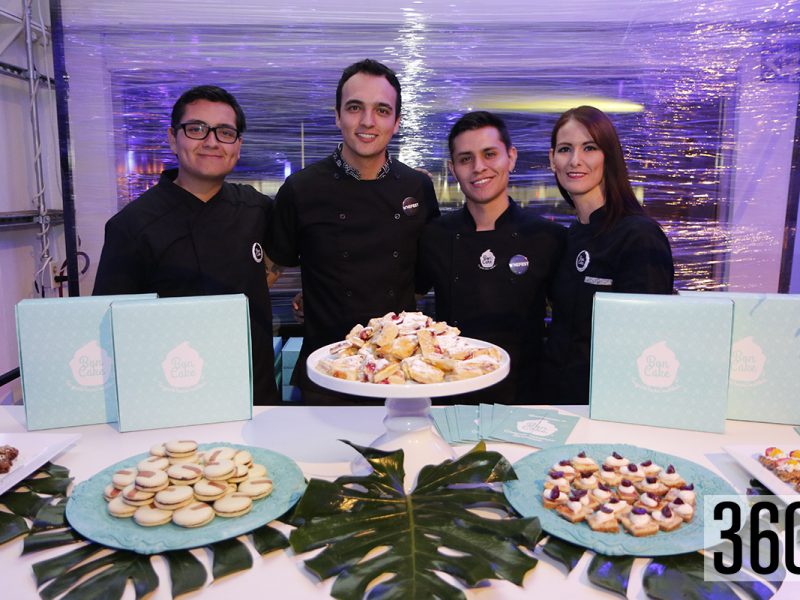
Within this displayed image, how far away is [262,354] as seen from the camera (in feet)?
7.63

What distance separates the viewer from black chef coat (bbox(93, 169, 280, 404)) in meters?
2.16

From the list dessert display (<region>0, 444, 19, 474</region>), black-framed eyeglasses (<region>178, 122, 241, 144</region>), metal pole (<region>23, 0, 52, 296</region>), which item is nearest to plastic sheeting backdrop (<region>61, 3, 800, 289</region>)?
metal pole (<region>23, 0, 52, 296</region>)

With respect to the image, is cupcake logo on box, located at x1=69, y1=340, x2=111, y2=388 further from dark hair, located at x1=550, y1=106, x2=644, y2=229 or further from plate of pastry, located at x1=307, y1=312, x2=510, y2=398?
Answer: dark hair, located at x1=550, y1=106, x2=644, y2=229

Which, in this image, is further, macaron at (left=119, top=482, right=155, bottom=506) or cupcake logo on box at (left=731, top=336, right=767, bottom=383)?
cupcake logo on box at (left=731, top=336, right=767, bottom=383)

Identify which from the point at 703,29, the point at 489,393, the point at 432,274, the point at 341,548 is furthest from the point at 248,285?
the point at 703,29

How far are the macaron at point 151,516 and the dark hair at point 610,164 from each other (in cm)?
157

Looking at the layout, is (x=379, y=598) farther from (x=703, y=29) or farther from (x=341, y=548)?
(x=703, y=29)

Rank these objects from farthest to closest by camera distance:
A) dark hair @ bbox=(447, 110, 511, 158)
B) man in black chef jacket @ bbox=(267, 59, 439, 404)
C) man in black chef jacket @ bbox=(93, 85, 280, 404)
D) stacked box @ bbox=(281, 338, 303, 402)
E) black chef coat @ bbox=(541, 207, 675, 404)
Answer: stacked box @ bbox=(281, 338, 303, 402) < man in black chef jacket @ bbox=(267, 59, 439, 404) < dark hair @ bbox=(447, 110, 511, 158) < man in black chef jacket @ bbox=(93, 85, 280, 404) < black chef coat @ bbox=(541, 207, 675, 404)

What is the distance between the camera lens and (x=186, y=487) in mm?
1083

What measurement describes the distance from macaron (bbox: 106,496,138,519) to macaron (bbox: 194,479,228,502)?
0.34 ft

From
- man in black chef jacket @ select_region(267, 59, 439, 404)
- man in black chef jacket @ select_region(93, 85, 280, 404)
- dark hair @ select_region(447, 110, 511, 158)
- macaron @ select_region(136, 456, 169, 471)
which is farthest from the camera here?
man in black chef jacket @ select_region(267, 59, 439, 404)

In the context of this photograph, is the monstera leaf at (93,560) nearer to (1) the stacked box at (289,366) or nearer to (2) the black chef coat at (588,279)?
(2) the black chef coat at (588,279)

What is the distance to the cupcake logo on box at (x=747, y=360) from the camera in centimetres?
150

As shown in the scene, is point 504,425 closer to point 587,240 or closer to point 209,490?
point 209,490
